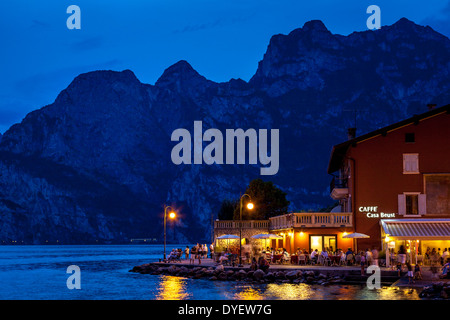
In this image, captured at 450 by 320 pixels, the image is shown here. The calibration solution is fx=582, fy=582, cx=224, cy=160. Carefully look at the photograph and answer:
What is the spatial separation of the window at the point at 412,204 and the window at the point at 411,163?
179cm

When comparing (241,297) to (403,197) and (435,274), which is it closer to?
(435,274)

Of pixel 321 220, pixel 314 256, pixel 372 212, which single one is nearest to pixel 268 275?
pixel 314 256

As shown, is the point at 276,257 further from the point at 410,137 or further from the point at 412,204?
the point at 410,137

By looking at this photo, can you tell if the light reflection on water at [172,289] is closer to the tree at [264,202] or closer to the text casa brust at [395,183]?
the text casa brust at [395,183]

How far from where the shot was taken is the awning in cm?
4159

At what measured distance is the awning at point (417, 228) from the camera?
41.6 metres

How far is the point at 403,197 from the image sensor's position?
46438 mm

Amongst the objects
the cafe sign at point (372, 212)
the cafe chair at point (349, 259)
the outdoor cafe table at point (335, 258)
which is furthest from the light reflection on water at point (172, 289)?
the cafe sign at point (372, 212)

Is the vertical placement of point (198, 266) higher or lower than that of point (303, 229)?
lower

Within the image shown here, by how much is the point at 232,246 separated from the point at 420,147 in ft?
74.8

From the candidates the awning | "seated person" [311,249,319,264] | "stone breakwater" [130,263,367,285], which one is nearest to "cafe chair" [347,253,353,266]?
"seated person" [311,249,319,264]

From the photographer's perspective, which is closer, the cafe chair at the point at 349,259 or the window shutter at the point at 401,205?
the cafe chair at the point at 349,259

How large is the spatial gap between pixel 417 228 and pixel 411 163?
6290 millimetres
